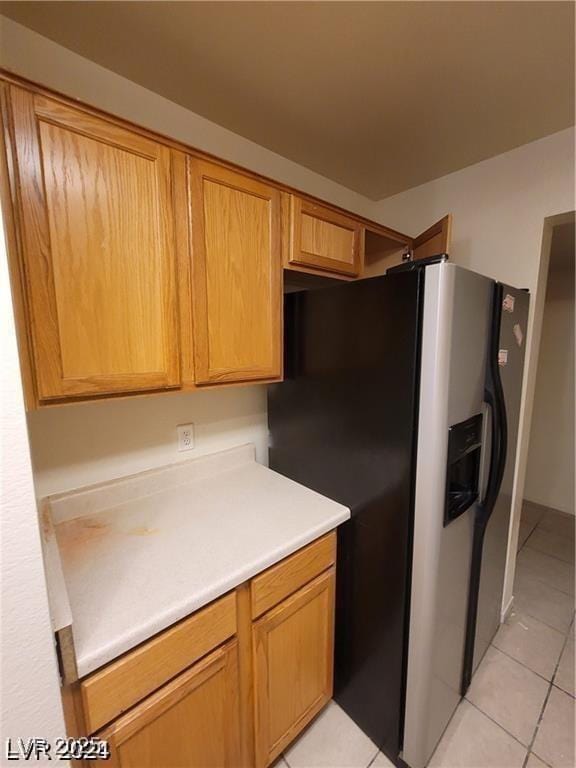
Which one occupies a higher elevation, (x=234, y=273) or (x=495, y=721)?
(x=234, y=273)

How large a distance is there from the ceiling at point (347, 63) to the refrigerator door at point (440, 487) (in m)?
0.75

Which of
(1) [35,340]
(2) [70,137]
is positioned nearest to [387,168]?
(2) [70,137]

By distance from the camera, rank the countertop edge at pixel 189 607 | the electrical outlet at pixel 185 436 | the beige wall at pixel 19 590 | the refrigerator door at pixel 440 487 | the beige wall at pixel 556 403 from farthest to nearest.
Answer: the beige wall at pixel 556 403, the electrical outlet at pixel 185 436, the refrigerator door at pixel 440 487, the countertop edge at pixel 189 607, the beige wall at pixel 19 590

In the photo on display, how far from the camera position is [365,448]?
1.13 metres

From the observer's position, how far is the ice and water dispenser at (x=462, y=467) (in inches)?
39.4

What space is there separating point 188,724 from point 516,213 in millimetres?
2309

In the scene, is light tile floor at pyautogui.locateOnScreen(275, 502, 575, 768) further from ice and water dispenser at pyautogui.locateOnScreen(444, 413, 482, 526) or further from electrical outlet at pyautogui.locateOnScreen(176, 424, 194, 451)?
electrical outlet at pyautogui.locateOnScreen(176, 424, 194, 451)

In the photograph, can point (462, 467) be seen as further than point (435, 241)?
No

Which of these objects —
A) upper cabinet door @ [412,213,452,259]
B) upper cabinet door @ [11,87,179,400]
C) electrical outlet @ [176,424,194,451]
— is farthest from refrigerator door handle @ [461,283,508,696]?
electrical outlet @ [176,424,194,451]

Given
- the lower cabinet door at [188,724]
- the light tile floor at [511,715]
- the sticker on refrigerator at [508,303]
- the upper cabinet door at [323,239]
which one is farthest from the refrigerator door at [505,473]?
the lower cabinet door at [188,724]

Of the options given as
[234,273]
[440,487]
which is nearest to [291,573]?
[440,487]

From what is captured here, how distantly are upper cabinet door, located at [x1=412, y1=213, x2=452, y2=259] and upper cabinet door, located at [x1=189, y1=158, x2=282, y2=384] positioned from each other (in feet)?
2.22

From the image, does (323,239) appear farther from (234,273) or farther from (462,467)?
(462,467)

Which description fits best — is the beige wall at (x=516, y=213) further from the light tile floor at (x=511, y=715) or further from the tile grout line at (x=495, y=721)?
the tile grout line at (x=495, y=721)
